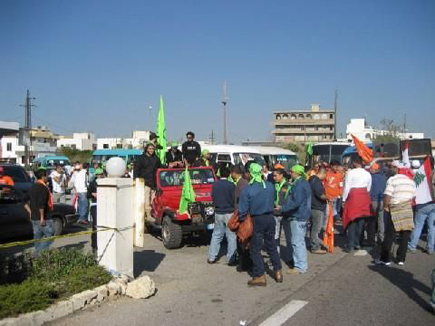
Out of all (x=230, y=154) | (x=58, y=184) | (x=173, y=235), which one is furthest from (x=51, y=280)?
(x=230, y=154)

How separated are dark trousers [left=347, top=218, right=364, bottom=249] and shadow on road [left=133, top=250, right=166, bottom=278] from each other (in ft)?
12.8

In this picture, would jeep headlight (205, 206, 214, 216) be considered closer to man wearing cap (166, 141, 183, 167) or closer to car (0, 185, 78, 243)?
man wearing cap (166, 141, 183, 167)

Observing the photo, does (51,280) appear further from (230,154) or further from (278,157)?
(278,157)

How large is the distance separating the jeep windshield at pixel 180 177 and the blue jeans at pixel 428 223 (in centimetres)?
492

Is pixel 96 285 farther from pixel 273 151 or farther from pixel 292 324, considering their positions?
pixel 273 151

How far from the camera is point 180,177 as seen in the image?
11.5 metres

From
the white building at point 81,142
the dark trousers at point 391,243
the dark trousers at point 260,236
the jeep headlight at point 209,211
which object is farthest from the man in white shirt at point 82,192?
the white building at point 81,142

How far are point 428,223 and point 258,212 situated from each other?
4415mm

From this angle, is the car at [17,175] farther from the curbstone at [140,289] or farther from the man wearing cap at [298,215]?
the man wearing cap at [298,215]

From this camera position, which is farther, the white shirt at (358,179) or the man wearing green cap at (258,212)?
the white shirt at (358,179)

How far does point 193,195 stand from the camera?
995 centimetres

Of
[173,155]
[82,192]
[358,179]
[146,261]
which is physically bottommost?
[146,261]

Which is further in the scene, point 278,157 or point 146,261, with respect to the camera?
point 278,157

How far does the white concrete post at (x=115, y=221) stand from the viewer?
687 centimetres
